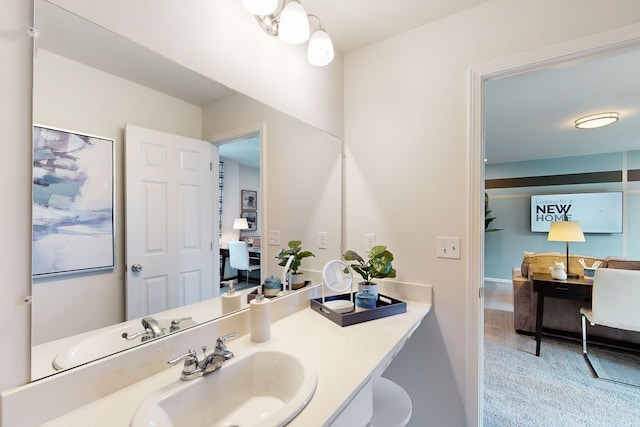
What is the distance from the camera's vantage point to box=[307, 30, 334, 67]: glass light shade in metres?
1.39

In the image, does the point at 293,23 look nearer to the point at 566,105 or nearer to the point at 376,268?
the point at 376,268

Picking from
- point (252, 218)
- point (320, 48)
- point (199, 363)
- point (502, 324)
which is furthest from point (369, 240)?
point (502, 324)

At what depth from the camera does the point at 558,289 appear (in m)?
2.74

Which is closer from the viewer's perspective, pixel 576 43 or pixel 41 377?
pixel 41 377

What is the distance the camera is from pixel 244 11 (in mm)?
1211

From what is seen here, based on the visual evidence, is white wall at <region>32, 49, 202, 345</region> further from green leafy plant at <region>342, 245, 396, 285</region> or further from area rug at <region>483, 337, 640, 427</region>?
area rug at <region>483, 337, 640, 427</region>

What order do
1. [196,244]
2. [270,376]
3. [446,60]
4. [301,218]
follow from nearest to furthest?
1. [270,376]
2. [196,244]
3. [446,60]
4. [301,218]

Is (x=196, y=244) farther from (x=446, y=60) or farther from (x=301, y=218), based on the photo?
(x=446, y=60)

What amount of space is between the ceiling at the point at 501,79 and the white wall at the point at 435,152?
13cm

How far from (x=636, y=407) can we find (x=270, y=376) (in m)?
2.65

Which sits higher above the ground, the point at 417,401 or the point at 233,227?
the point at 233,227

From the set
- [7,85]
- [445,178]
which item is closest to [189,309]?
[7,85]

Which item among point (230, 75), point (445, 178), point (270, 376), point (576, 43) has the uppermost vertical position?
point (576, 43)

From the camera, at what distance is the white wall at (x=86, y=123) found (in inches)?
27.0
